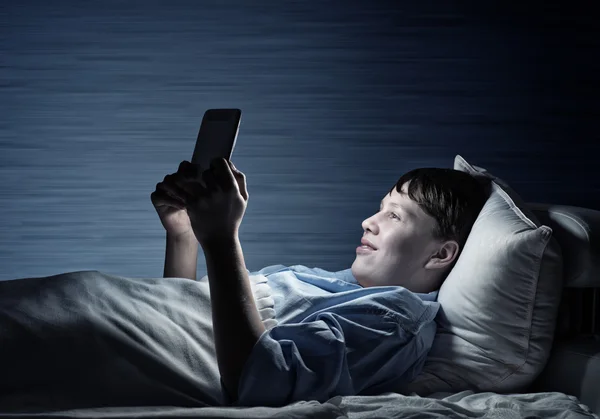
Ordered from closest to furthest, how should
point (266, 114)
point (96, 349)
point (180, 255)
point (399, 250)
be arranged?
point (96, 349) < point (399, 250) < point (180, 255) < point (266, 114)

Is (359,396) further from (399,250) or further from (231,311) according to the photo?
(399,250)

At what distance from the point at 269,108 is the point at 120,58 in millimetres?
499

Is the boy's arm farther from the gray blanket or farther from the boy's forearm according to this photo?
the boy's forearm

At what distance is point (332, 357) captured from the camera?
119 centimetres

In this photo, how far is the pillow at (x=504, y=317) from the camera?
1.32 meters

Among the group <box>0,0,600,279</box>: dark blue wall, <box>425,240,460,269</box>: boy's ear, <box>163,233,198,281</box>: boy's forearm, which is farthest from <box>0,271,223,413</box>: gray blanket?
<box>0,0,600,279</box>: dark blue wall

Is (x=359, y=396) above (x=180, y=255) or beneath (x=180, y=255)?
beneath

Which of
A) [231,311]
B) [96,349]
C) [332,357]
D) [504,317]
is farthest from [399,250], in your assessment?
[96,349]

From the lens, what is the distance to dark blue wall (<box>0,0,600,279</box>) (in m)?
2.13

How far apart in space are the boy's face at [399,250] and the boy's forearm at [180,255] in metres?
0.39

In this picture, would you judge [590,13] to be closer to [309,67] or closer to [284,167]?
[309,67]

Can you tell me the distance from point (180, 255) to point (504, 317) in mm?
736

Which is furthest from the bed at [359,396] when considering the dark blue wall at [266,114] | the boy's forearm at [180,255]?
the dark blue wall at [266,114]

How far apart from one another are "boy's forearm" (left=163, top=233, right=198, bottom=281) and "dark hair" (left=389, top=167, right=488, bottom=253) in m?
0.50
